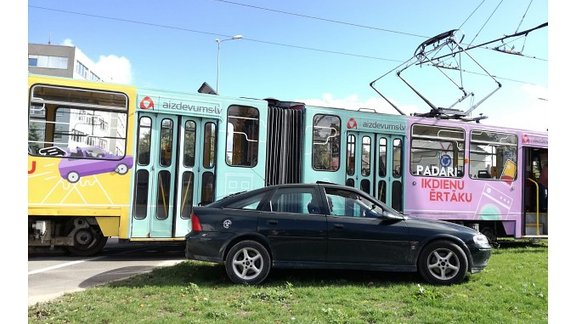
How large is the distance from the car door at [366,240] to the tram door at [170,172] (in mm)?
3615

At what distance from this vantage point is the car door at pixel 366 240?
7.22m

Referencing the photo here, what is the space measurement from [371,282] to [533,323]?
2.40 metres

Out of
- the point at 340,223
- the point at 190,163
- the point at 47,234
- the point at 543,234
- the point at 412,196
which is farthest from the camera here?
the point at 543,234

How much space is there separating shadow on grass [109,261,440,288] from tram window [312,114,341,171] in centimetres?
334

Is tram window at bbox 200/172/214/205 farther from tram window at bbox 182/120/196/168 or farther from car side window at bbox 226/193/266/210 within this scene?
car side window at bbox 226/193/266/210

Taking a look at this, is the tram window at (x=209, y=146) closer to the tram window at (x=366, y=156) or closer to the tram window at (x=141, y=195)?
the tram window at (x=141, y=195)

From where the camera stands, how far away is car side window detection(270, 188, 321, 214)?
740 cm

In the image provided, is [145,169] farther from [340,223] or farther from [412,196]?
[412,196]

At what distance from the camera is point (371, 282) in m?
7.36

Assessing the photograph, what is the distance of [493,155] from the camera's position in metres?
12.7

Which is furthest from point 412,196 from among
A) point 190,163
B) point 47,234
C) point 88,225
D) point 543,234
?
point 47,234

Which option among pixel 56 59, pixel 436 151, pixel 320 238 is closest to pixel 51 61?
pixel 56 59

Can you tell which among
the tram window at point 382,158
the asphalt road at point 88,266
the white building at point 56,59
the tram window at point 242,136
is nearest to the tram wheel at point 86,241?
the asphalt road at point 88,266

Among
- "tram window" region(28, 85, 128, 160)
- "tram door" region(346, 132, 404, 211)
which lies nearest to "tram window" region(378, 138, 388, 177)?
"tram door" region(346, 132, 404, 211)
